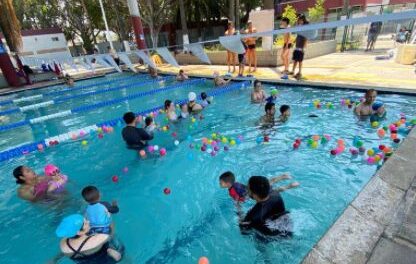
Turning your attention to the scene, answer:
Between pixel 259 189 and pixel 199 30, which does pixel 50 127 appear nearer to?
pixel 259 189

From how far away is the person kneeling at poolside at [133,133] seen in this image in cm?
590

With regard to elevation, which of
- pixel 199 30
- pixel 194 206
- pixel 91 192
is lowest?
pixel 194 206

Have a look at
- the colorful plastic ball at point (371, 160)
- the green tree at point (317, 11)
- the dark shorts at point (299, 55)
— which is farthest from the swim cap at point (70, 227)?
the green tree at point (317, 11)

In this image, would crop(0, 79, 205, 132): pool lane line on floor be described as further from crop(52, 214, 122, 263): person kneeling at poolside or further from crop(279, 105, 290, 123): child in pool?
crop(52, 214, 122, 263): person kneeling at poolside


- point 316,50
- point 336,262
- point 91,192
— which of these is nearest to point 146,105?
point 91,192

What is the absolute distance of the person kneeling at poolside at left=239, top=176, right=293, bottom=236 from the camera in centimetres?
312

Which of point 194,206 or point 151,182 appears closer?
point 194,206

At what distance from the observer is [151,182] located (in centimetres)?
565

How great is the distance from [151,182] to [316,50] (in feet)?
47.3

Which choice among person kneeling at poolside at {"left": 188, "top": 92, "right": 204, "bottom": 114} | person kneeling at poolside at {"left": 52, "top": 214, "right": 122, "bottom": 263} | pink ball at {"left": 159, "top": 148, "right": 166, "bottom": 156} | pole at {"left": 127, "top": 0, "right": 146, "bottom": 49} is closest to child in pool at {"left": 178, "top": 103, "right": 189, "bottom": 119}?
person kneeling at poolside at {"left": 188, "top": 92, "right": 204, "bottom": 114}

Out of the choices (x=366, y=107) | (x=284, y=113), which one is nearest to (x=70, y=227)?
(x=284, y=113)

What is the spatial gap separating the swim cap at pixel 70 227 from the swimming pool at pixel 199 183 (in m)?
1.23

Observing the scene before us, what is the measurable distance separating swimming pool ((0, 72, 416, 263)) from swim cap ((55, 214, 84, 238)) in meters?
1.23

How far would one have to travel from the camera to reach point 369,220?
3.34m
